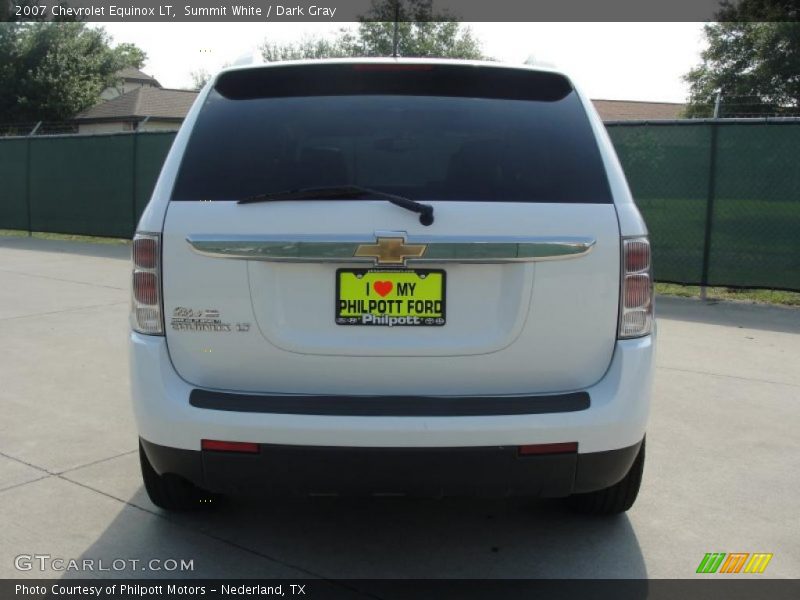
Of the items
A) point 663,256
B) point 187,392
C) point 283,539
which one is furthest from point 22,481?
point 663,256

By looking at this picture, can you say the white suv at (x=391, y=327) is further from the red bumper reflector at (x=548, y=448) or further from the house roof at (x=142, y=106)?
the house roof at (x=142, y=106)

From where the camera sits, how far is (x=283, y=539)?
3.49 metres

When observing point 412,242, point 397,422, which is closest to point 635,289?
point 412,242

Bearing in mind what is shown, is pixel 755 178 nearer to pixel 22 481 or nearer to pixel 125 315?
pixel 125 315

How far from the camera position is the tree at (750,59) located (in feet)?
115

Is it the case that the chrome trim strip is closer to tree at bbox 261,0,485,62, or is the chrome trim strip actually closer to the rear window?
the rear window

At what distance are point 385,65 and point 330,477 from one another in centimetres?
151

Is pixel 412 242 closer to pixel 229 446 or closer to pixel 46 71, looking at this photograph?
pixel 229 446

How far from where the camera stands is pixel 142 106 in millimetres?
46750

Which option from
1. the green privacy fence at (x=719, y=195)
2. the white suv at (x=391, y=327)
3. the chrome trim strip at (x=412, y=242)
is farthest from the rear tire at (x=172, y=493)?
the green privacy fence at (x=719, y=195)

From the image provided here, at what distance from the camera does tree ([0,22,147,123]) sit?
130ft

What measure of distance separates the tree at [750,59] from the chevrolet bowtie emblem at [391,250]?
32.5 metres

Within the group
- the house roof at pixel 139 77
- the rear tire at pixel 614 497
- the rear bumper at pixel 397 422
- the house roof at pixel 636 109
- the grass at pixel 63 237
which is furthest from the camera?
the house roof at pixel 139 77

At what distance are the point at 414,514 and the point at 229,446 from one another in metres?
1.21
